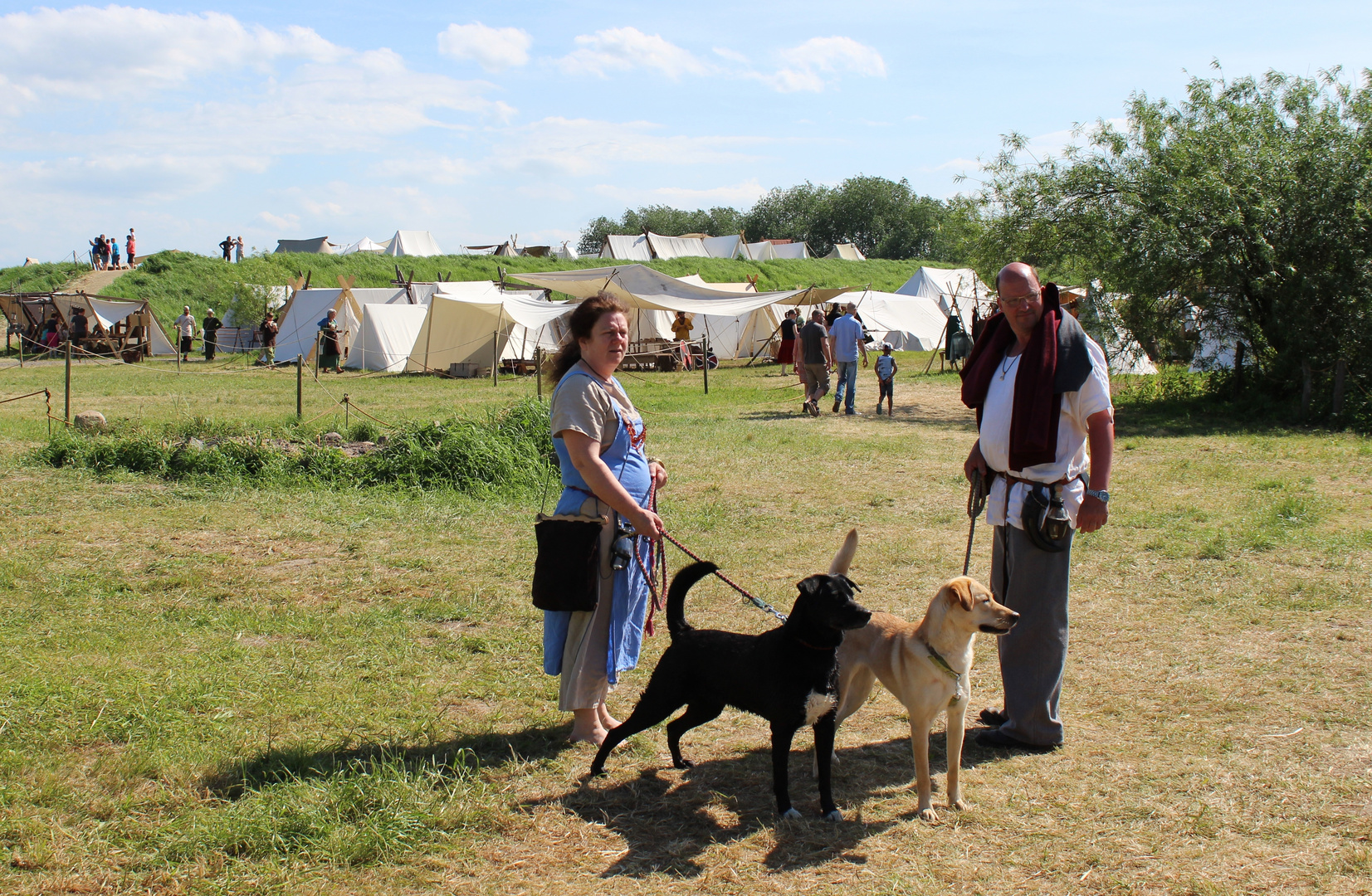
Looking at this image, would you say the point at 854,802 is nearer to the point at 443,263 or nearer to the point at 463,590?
the point at 463,590

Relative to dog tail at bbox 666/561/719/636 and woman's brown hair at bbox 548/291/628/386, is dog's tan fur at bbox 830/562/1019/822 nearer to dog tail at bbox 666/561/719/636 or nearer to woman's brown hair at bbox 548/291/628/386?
dog tail at bbox 666/561/719/636

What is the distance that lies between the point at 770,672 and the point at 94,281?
130ft

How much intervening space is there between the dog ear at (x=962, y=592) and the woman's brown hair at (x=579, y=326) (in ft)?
4.84

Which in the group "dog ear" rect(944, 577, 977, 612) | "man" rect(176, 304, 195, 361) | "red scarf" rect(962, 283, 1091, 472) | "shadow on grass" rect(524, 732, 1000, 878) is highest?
"man" rect(176, 304, 195, 361)

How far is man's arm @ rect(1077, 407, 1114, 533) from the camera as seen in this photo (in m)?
3.52

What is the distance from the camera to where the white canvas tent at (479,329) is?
2188 centimetres

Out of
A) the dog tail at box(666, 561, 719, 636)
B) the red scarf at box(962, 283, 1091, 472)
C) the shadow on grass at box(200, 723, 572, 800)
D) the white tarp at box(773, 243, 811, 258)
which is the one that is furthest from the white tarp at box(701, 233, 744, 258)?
the dog tail at box(666, 561, 719, 636)

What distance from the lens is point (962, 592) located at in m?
3.15

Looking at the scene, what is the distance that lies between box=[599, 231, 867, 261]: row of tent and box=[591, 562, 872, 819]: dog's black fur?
42.4 meters

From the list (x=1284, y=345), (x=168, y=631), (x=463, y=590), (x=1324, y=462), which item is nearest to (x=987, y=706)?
(x=463, y=590)

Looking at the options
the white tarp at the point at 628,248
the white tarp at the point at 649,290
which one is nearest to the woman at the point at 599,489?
the white tarp at the point at 649,290

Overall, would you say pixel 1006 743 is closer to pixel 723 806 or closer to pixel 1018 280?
pixel 723 806

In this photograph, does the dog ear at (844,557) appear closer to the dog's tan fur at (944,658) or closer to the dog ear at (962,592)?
the dog's tan fur at (944,658)

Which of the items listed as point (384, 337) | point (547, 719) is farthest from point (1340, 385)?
point (384, 337)
